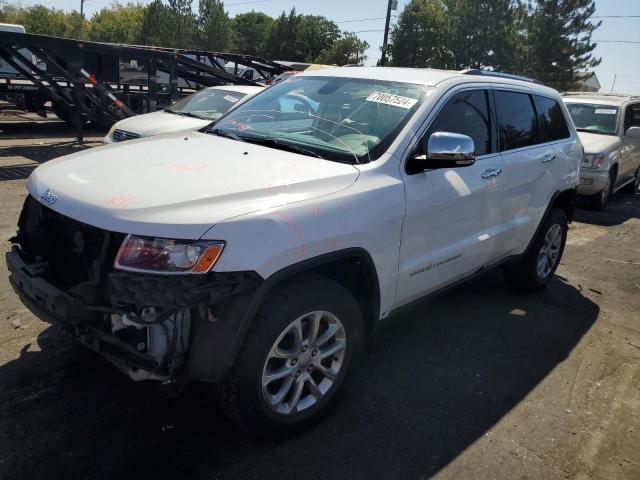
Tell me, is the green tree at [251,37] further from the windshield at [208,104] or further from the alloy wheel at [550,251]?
the alloy wheel at [550,251]

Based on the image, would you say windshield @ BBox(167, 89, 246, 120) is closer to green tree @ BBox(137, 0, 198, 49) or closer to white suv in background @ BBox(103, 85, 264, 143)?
white suv in background @ BBox(103, 85, 264, 143)

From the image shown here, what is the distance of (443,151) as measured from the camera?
300cm

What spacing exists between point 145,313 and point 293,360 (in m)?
0.80

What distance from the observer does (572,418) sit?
10.5ft

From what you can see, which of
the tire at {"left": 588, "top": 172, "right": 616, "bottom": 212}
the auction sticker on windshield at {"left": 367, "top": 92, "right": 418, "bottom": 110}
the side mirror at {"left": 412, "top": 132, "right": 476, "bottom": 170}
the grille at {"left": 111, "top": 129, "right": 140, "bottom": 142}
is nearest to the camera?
the side mirror at {"left": 412, "top": 132, "right": 476, "bottom": 170}

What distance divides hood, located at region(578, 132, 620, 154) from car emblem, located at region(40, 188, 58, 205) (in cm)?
836

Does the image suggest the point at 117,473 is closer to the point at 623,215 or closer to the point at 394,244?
the point at 394,244

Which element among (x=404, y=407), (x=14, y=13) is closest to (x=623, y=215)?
(x=404, y=407)

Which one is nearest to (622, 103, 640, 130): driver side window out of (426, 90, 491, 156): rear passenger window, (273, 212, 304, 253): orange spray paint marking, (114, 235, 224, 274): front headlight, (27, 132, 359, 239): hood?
(426, 90, 491, 156): rear passenger window

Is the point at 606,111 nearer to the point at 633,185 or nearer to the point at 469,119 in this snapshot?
the point at 633,185

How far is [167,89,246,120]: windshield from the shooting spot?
29.5ft

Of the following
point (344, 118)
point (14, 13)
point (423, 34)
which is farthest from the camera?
point (14, 13)

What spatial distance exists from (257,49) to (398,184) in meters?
60.7

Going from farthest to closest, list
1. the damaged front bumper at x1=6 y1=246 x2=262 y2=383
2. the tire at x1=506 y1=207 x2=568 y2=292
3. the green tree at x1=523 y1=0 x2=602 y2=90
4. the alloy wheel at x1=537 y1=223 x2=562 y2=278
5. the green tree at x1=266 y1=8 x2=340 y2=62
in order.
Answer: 1. the green tree at x1=266 y1=8 x2=340 y2=62
2. the green tree at x1=523 y1=0 x2=602 y2=90
3. the alloy wheel at x1=537 y1=223 x2=562 y2=278
4. the tire at x1=506 y1=207 x2=568 y2=292
5. the damaged front bumper at x1=6 y1=246 x2=262 y2=383
